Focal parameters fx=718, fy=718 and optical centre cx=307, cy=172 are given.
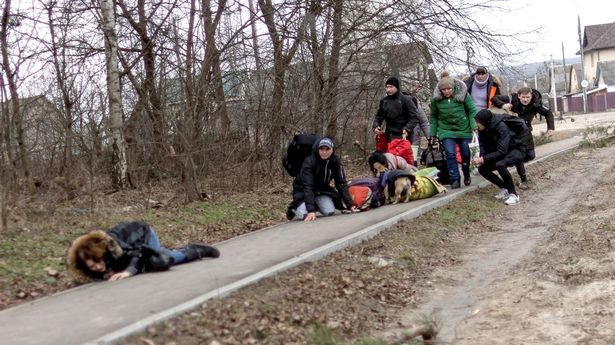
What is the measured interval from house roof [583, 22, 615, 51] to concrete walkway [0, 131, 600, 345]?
307 ft

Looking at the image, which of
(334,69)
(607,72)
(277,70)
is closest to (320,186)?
(277,70)

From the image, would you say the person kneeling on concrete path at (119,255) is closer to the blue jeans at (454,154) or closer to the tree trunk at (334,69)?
the blue jeans at (454,154)

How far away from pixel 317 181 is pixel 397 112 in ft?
9.87

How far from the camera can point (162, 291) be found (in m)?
5.89

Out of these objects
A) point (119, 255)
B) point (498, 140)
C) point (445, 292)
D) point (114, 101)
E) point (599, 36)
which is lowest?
point (445, 292)

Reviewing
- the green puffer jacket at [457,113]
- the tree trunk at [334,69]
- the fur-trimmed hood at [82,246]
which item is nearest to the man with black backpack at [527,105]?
the green puffer jacket at [457,113]

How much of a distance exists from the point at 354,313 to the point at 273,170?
8524 mm

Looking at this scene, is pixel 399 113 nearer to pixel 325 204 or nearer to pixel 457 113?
pixel 457 113

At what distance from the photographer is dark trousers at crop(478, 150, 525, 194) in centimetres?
1138

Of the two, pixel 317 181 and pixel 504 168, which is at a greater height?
pixel 317 181

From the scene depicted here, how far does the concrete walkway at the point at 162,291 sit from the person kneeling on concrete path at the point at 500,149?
10.00 ft

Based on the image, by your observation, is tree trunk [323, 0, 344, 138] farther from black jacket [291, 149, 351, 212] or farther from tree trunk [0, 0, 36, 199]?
tree trunk [0, 0, 36, 199]

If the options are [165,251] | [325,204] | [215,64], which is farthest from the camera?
[215,64]

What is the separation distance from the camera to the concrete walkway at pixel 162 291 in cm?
487
